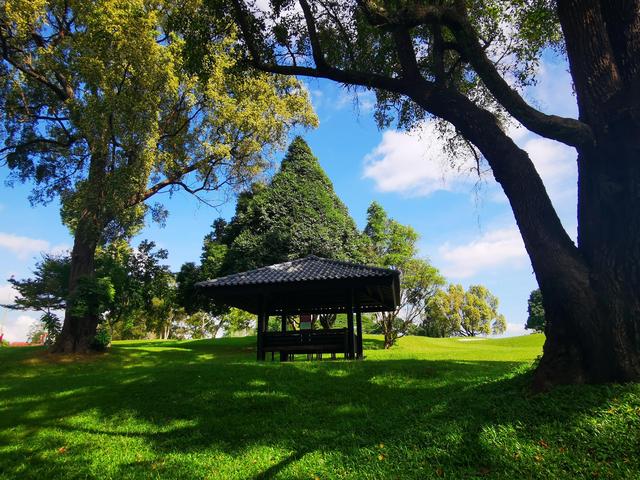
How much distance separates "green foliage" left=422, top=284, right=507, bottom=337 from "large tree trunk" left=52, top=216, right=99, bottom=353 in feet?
138

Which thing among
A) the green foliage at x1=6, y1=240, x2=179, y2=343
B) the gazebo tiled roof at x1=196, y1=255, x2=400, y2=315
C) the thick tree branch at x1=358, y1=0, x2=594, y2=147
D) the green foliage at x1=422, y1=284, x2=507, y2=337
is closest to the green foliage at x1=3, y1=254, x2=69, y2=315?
the green foliage at x1=6, y1=240, x2=179, y2=343

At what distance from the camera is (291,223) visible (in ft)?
78.5

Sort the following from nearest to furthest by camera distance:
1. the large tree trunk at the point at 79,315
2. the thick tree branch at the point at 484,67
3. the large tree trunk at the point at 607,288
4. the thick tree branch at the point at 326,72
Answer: the large tree trunk at the point at 607,288 → the thick tree branch at the point at 484,67 → the thick tree branch at the point at 326,72 → the large tree trunk at the point at 79,315

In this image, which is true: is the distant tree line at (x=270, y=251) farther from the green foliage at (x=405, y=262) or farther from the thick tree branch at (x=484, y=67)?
the thick tree branch at (x=484, y=67)

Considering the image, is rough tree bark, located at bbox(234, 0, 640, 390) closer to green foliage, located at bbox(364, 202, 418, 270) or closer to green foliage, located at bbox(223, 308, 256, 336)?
green foliage, located at bbox(364, 202, 418, 270)

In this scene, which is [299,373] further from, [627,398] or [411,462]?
[627,398]

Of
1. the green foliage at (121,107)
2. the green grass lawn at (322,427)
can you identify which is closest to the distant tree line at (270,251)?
the green foliage at (121,107)

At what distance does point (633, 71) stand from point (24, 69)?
65.0 feet

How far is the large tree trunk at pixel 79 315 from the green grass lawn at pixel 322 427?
26.3 feet

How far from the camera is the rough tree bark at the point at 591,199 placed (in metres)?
4.81

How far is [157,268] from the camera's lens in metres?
21.9

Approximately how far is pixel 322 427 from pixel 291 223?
1870 cm

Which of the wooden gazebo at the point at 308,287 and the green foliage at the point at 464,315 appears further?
the green foliage at the point at 464,315

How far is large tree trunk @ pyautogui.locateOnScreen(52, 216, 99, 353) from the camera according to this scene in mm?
15883
